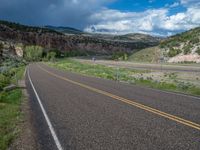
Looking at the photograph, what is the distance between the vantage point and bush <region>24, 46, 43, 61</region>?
15850 cm

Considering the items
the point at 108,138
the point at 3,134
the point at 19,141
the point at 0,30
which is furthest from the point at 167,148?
the point at 0,30

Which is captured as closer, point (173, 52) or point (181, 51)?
point (181, 51)

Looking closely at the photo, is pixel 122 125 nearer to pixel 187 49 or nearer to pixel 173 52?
pixel 187 49

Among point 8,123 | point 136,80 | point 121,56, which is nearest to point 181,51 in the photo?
point 136,80

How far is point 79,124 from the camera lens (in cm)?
1049

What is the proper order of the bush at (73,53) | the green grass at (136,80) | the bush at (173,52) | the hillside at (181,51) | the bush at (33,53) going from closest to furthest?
the green grass at (136,80)
the hillside at (181,51)
the bush at (173,52)
the bush at (33,53)
the bush at (73,53)

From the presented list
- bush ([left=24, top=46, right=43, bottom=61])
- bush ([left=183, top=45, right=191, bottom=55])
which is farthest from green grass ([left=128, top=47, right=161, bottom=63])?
bush ([left=24, top=46, right=43, bottom=61])

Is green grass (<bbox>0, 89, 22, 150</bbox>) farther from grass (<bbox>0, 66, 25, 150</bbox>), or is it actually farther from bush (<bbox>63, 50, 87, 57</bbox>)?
bush (<bbox>63, 50, 87, 57</bbox>)

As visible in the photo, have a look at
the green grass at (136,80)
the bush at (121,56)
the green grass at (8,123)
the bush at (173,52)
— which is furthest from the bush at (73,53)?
the green grass at (8,123)

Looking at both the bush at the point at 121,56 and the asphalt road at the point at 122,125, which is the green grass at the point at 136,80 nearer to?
A: the asphalt road at the point at 122,125

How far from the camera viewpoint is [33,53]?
161625 millimetres

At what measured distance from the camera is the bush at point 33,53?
158m

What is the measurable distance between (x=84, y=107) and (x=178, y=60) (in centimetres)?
4400

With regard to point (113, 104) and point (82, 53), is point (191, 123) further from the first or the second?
point (82, 53)
